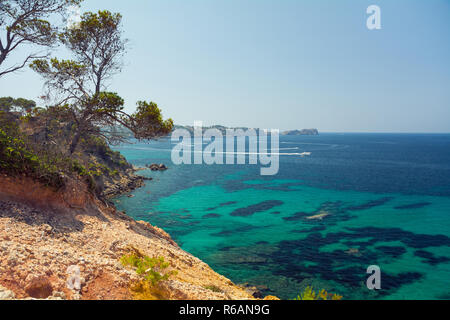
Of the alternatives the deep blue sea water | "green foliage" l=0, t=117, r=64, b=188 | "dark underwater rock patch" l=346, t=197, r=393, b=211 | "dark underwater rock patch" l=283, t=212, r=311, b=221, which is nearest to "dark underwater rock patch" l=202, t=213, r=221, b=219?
the deep blue sea water

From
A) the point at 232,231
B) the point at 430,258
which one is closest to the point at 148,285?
the point at 232,231

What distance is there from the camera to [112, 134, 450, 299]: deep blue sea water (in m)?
20.1

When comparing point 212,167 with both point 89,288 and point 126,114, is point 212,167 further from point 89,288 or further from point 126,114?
point 89,288

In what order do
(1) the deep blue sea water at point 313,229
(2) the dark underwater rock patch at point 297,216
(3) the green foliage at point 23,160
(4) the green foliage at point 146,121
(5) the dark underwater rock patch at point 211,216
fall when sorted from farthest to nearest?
(5) the dark underwater rock patch at point 211,216 < (2) the dark underwater rock patch at point 297,216 < (1) the deep blue sea water at point 313,229 < (4) the green foliage at point 146,121 < (3) the green foliage at point 23,160

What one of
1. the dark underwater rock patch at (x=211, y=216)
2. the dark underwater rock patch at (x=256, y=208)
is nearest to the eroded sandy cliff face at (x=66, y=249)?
the dark underwater rock patch at (x=211, y=216)

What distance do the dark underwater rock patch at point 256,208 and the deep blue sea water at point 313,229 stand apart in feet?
0.49

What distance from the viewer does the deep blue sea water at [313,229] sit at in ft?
65.8

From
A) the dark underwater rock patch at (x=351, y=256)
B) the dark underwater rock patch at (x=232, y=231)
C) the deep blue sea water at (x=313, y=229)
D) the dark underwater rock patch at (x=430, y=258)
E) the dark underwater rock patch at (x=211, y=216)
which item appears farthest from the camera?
the dark underwater rock patch at (x=211, y=216)

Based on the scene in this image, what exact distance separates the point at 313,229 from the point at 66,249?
26526 millimetres

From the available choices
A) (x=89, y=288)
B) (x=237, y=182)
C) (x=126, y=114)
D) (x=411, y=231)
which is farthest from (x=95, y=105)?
(x=237, y=182)

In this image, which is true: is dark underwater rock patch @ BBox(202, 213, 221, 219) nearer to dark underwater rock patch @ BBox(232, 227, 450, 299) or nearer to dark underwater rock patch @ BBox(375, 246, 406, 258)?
dark underwater rock patch @ BBox(232, 227, 450, 299)

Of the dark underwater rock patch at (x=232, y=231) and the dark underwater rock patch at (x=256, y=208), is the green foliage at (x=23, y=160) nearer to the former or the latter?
the dark underwater rock patch at (x=232, y=231)

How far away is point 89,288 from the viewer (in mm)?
7941
